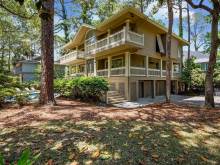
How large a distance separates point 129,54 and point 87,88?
232 inches

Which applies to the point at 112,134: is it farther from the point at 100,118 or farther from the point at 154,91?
the point at 154,91

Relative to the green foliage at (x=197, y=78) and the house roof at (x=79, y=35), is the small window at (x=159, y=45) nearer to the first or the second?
A: the green foliage at (x=197, y=78)

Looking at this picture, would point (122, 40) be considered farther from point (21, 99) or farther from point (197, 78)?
point (197, 78)

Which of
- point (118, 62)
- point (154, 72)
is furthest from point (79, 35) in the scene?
point (154, 72)

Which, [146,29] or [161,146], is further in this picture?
[146,29]

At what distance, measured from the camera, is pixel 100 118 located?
6.97 metres

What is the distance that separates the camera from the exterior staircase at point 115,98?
52.3ft

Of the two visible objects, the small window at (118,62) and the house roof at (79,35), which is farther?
the house roof at (79,35)

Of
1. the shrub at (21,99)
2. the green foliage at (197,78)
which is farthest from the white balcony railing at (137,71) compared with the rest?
the shrub at (21,99)

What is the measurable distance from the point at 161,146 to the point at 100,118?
9.98 ft

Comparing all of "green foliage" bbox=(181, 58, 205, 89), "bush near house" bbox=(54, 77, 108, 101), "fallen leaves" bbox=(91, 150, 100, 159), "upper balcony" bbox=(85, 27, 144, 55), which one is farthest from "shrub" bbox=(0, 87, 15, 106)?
"green foliage" bbox=(181, 58, 205, 89)

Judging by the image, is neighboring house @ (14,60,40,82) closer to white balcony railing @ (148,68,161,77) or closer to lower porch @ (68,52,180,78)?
lower porch @ (68,52,180,78)

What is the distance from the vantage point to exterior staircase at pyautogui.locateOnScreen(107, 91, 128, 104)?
52.3 ft

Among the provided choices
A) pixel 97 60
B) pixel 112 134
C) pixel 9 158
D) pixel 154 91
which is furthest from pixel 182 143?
pixel 97 60
